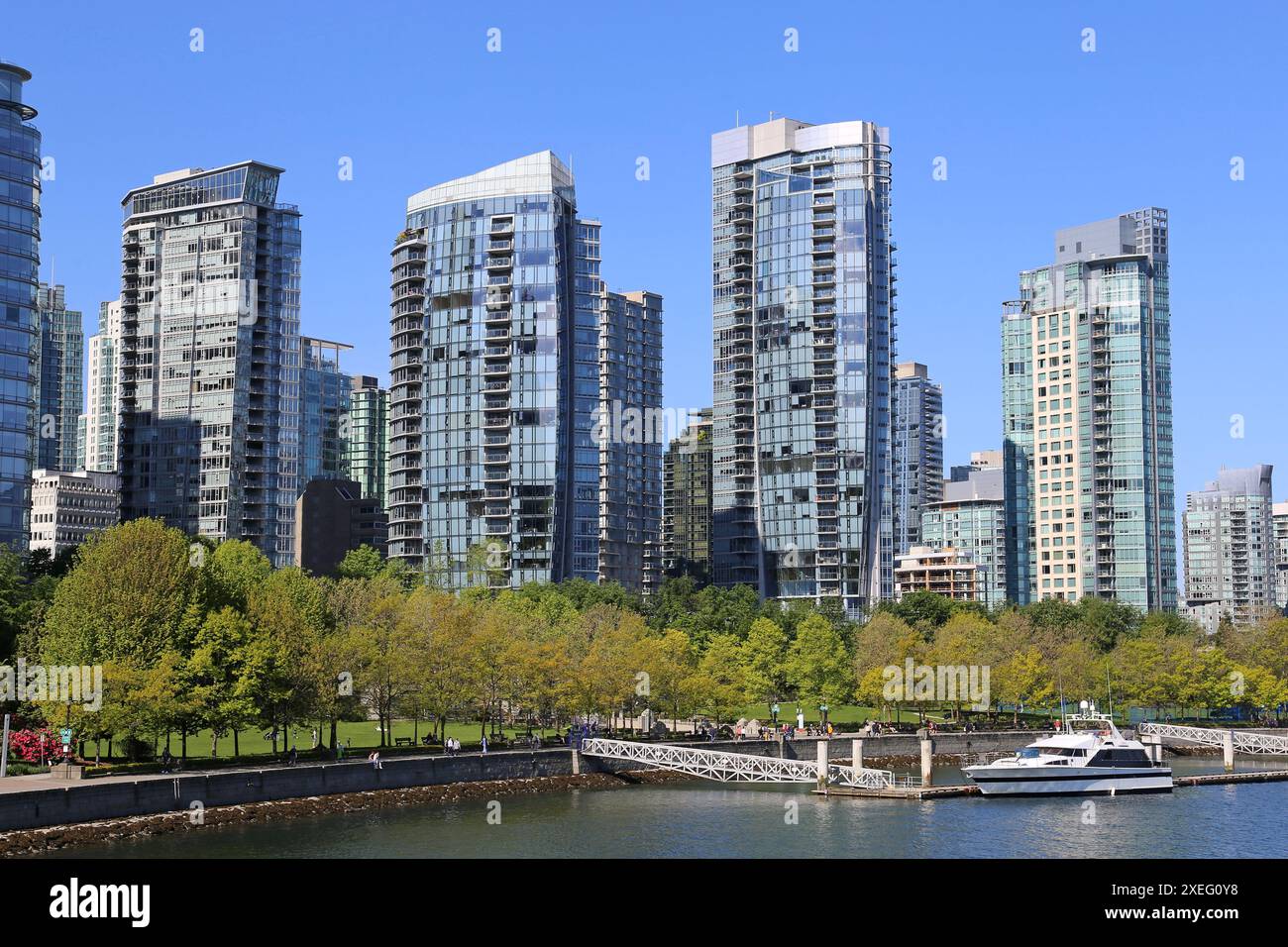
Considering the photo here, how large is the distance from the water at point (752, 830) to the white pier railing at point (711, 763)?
392 cm

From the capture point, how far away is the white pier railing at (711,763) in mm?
92875

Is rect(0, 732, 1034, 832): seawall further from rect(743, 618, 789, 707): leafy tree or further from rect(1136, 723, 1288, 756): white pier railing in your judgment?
rect(1136, 723, 1288, 756): white pier railing

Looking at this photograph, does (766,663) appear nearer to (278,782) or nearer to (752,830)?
(752,830)

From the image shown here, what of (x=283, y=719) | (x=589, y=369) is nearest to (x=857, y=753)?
(x=283, y=719)

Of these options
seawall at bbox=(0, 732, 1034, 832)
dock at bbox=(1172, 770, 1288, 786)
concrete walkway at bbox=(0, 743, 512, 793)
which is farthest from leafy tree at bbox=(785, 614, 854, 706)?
concrete walkway at bbox=(0, 743, 512, 793)

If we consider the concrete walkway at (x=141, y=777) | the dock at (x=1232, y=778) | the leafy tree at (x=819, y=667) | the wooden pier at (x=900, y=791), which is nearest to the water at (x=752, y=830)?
the wooden pier at (x=900, y=791)

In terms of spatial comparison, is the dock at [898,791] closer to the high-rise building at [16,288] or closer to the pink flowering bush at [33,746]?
the pink flowering bush at [33,746]

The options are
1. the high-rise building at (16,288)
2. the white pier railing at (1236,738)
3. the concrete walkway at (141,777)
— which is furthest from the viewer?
the high-rise building at (16,288)

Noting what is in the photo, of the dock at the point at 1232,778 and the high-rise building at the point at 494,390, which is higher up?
the high-rise building at the point at 494,390

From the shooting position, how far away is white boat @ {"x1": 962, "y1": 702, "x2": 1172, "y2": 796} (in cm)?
8594

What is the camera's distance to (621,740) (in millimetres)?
96250

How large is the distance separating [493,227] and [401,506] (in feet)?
129

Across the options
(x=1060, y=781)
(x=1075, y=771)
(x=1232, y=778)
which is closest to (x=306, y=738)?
(x=1060, y=781)
